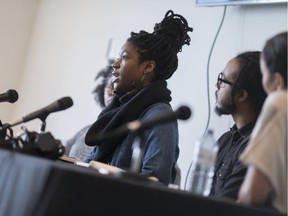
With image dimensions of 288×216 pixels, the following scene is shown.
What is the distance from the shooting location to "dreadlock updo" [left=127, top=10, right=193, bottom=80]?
1922 mm

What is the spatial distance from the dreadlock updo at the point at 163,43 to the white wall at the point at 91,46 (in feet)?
1.50

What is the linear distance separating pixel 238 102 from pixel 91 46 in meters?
2.00

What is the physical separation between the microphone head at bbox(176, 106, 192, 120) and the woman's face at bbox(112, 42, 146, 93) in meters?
0.74

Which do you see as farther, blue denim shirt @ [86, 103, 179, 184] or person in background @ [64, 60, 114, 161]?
person in background @ [64, 60, 114, 161]

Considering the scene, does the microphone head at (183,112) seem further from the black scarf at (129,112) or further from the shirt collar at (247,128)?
the black scarf at (129,112)

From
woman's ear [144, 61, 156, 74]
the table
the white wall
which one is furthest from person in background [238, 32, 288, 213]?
the white wall

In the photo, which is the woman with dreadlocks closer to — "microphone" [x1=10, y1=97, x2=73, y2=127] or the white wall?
"microphone" [x1=10, y1=97, x2=73, y2=127]

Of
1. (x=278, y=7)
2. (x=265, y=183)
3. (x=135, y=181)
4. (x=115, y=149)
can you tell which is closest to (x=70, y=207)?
(x=135, y=181)

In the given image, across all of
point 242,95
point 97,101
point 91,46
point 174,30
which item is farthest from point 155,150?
point 91,46

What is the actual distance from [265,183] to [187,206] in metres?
0.18

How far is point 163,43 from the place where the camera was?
1938 mm

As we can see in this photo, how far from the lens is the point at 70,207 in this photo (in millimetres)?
981

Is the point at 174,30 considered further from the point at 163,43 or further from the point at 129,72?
the point at 129,72

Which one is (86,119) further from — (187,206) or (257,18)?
(187,206)
